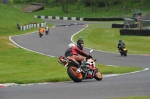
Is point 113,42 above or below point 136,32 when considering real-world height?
below

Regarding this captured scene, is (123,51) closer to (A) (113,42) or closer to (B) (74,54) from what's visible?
(A) (113,42)

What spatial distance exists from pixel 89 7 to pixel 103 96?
99839mm

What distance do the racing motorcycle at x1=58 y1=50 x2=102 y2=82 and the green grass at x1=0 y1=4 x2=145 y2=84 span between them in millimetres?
1099

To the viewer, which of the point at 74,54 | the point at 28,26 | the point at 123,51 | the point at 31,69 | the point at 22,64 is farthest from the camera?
the point at 28,26

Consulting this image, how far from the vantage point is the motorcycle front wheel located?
15.8m

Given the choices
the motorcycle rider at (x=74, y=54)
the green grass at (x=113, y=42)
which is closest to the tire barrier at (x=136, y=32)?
the green grass at (x=113, y=42)

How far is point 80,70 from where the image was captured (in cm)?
1616

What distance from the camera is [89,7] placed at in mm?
111125

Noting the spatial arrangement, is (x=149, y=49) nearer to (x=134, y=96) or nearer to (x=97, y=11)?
(x=134, y=96)

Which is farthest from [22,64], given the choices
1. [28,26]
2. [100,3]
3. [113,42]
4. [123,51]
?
[100,3]

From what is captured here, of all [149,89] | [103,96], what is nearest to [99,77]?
[149,89]

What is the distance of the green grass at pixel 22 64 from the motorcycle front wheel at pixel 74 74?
4.02 feet

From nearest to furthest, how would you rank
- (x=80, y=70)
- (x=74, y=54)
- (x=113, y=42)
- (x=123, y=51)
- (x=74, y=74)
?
(x=74, y=74) → (x=80, y=70) → (x=74, y=54) → (x=123, y=51) → (x=113, y=42)

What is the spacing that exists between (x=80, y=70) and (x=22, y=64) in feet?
35.8
